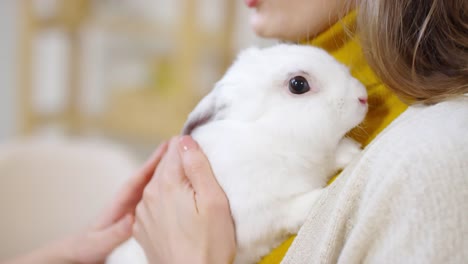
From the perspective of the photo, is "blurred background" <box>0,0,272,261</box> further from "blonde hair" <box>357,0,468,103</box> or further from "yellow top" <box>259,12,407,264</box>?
"blonde hair" <box>357,0,468,103</box>

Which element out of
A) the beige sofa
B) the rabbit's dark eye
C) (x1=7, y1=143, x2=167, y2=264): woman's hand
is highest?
the rabbit's dark eye

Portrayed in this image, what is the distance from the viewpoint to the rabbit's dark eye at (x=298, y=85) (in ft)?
2.50

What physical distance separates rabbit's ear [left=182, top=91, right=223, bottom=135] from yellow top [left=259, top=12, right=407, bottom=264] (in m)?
0.20

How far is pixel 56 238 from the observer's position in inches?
67.7

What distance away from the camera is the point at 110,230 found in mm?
1039

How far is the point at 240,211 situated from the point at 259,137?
0.10m

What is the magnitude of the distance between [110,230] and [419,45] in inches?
25.2

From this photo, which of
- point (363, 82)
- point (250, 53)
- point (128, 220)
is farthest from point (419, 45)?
point (128, 220)

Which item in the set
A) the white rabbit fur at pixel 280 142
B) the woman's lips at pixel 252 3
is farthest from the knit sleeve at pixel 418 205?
the woman's lips at pixel 252 3

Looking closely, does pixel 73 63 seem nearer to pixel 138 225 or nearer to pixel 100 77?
pixel 100 77

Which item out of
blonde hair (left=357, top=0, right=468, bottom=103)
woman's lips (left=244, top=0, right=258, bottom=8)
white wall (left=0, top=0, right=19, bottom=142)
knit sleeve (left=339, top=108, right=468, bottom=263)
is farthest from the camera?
white wall (left=0, top=0, right=19, bottom=142)

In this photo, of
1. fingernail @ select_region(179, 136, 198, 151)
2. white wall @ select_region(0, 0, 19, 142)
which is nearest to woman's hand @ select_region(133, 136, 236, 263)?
fingernail @ select_region(179, 136, 198, 151)

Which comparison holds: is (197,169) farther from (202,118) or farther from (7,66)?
(7,66)

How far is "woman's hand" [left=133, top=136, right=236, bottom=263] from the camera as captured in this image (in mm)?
760
